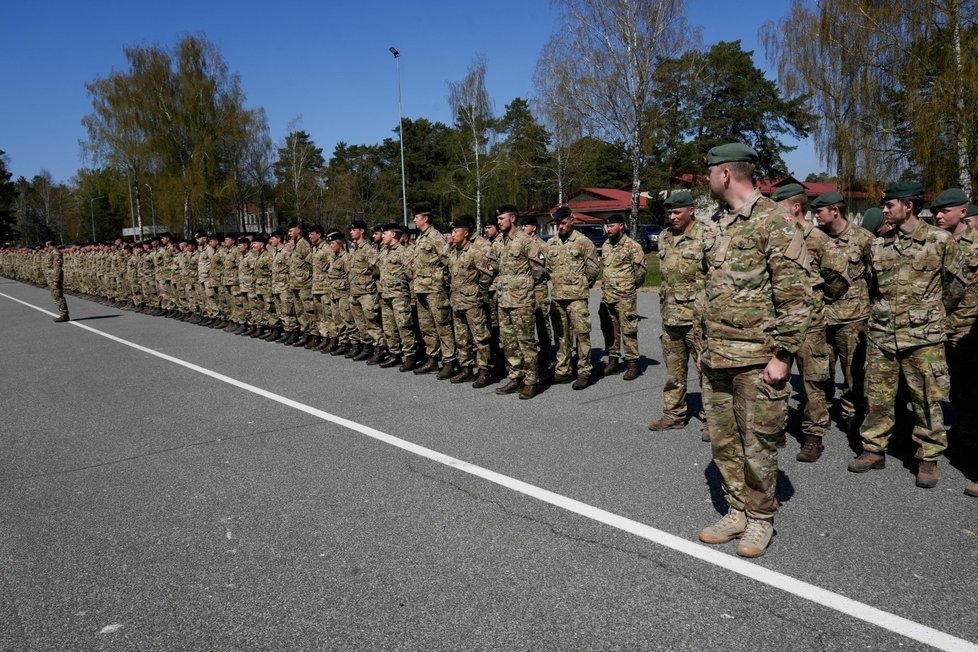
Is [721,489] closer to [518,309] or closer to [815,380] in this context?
[815,380]

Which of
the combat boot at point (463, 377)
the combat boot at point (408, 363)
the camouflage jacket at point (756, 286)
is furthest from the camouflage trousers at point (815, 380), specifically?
the combat boot at point (408, 363)

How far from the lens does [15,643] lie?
2980 millimetres

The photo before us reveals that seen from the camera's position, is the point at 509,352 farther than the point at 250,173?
No

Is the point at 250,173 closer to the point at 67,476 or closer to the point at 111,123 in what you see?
the point at 111,123

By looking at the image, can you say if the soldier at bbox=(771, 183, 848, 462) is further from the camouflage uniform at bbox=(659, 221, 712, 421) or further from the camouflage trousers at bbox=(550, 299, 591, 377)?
the camouflage trousers at bbox=(550, 299, 591, 377)

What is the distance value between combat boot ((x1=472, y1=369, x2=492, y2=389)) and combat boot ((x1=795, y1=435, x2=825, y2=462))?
3.63m

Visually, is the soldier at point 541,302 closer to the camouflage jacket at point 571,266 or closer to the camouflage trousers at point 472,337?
the camouflage jacket at point 571,266

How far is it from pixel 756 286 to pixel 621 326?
4.72m

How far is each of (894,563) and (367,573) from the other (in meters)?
2.63

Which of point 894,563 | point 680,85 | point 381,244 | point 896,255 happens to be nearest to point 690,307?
point 896,255

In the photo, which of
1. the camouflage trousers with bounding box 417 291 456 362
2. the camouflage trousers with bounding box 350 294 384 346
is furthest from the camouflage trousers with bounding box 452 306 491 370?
the camouflage trousers with bounding box 350 294 384 346

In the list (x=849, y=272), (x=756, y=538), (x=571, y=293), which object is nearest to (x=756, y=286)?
(x=756, y=538)

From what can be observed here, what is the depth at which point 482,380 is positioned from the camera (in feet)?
25.9

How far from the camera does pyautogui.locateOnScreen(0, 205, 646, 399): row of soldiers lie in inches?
301
